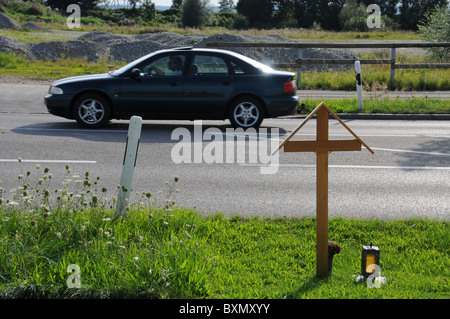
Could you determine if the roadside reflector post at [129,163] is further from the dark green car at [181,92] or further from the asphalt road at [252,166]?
the dark green car at [181,92]

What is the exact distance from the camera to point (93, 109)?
13188 mm

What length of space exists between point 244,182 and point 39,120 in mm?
7184

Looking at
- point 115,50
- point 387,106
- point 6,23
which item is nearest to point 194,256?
point 387,106

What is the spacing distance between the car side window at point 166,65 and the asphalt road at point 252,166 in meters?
1.15

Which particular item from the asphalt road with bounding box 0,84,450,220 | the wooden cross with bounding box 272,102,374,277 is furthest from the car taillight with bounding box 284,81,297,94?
the wooden cross with bounding box 272,102,374,277

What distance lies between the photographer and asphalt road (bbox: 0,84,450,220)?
782cm

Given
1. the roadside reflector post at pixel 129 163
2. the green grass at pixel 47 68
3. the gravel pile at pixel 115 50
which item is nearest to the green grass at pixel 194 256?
the roadside reflector post at pixel 129 163

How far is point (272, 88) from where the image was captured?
13.3 m

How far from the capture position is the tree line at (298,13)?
7381 centimetres

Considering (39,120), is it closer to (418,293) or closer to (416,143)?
(416,143)

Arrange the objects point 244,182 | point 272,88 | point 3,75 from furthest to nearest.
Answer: point 3,75
point 272,88
point 244,182

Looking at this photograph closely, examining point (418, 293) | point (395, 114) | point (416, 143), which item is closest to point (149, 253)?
point (418, 293)

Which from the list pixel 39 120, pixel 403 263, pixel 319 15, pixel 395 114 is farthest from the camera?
A: pixel 319 15

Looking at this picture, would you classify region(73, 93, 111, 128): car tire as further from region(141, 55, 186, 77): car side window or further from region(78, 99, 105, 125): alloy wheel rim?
region(141, 55, 186, 77): car side window
